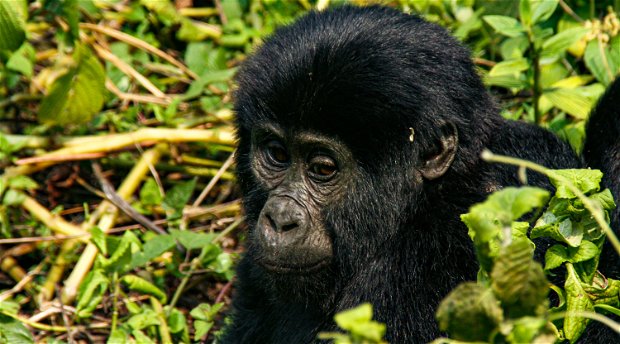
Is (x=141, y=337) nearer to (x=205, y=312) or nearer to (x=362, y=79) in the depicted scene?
(x=205, y=312)

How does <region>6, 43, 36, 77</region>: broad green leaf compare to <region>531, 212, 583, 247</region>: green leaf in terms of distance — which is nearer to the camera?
<region>531, 212, 583, 247</region>: green leaf

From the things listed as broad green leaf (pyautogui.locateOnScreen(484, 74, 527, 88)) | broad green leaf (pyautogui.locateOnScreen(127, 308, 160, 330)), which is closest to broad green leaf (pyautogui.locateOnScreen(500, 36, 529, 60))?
broad green leaf (pyautogui.locateOnScreen(484, 74, 527, 88))

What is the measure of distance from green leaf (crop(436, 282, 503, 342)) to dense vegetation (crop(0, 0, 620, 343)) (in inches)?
138

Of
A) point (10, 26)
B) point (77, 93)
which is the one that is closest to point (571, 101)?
point (77, 93)

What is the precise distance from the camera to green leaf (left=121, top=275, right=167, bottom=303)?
628 centimetres

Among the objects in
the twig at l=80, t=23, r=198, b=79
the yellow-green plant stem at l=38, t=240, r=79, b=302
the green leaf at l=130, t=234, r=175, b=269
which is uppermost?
the twig at l=80, t=23, r=198, b=79

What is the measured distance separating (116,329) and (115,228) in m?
1.44

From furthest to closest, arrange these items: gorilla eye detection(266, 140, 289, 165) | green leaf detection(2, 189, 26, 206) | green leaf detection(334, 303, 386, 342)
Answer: green leaf detection(2, 189, 26, 206) → gorilla eye detection(266, 140, 289, 165) → green leaf detection(334, 303, 386, 342)

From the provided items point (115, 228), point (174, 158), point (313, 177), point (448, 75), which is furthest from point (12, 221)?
point (448, 75)

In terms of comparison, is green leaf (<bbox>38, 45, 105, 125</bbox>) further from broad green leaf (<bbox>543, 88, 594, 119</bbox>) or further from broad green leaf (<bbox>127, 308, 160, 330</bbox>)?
broad green leaf (<bbox>543, 88, 594, 119</bbox>)

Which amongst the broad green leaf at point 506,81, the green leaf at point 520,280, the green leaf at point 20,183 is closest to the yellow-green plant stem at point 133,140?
the green leaf at point 20,183

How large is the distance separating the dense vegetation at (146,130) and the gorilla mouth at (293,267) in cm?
151

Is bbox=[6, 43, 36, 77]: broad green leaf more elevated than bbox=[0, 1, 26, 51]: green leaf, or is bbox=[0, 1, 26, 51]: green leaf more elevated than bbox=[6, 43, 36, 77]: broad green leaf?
bbox=[0, 1, 26, 51]: green leaf

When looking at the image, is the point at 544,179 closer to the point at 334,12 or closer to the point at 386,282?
the point at 386,282
